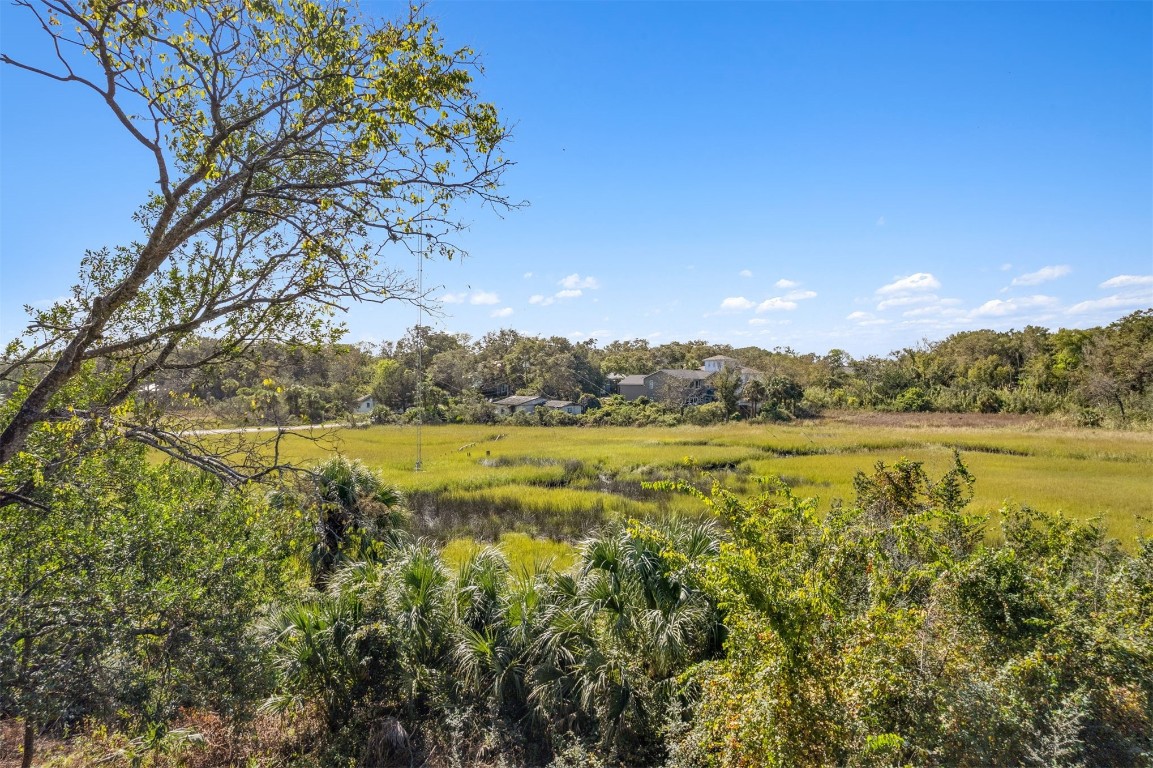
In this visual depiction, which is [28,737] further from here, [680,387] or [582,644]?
[680,387]

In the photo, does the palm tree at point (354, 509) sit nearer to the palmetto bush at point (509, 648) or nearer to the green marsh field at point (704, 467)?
the green marsh field at point (704, 467)

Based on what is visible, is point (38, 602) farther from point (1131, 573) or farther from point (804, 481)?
point (804, 481)

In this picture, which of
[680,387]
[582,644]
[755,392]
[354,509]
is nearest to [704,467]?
→ [354,509]

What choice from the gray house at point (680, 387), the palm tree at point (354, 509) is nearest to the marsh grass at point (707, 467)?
the palm tree at point (354, 509)

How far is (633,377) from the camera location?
243 ft

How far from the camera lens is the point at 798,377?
6762 cm

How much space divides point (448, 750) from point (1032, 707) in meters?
6.25

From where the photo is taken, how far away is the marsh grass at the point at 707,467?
690 inches

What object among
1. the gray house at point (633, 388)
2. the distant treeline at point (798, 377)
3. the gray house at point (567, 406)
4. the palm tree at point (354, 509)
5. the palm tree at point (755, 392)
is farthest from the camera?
the gray house at point (633, 388)

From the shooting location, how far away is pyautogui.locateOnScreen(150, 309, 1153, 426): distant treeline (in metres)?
39.0

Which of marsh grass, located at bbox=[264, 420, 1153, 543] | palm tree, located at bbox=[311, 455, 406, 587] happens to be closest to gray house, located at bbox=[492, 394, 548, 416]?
marsh grass, located at bbox=[264, 420, 1153, 543]

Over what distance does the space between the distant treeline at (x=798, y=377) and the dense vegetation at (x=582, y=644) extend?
3.26 m

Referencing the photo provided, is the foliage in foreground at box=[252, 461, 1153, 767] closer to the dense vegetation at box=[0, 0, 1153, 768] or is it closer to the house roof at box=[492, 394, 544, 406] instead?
the dense vegetation at box=[0, 0, 1153, 768]

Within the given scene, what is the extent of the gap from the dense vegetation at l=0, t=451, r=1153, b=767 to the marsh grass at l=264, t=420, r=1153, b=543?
3780 millimetres
